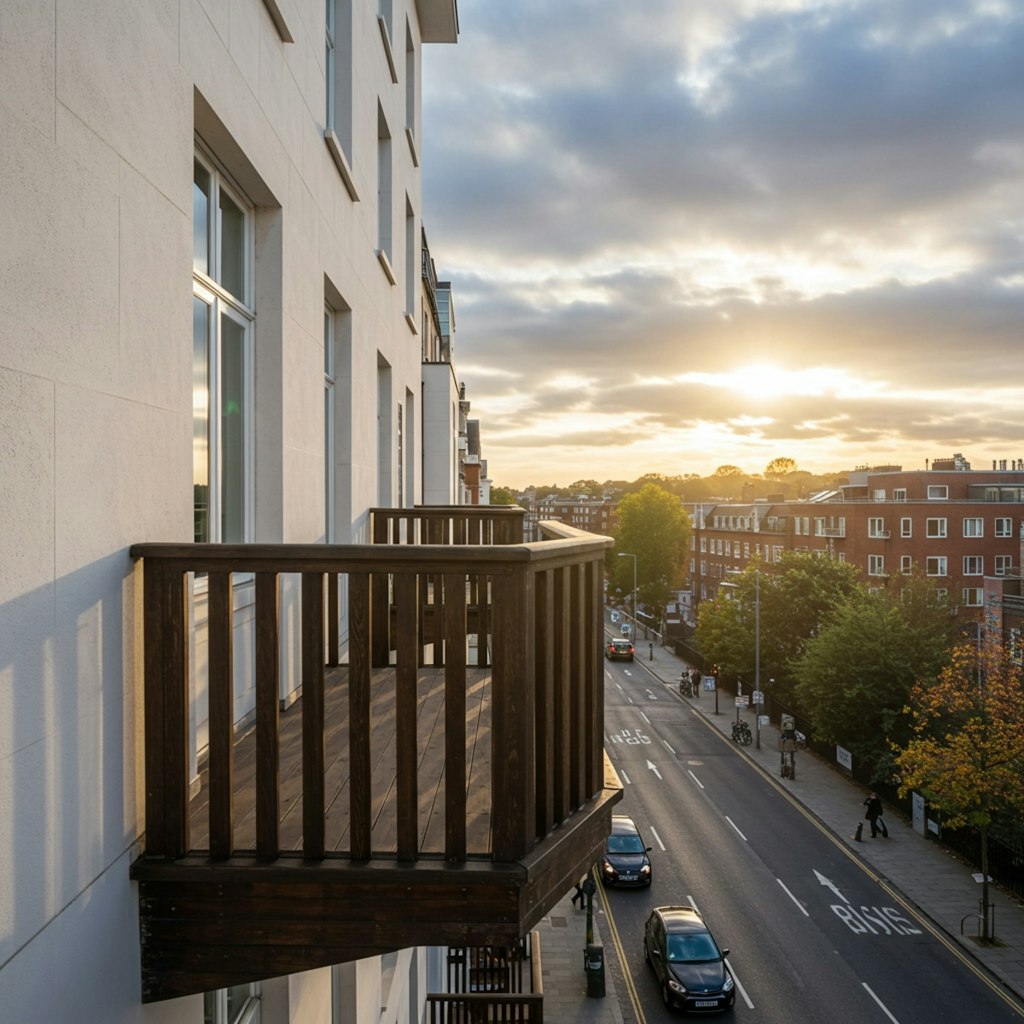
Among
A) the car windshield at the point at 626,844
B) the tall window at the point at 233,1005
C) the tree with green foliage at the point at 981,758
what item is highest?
the tall window at the point at 233,1005

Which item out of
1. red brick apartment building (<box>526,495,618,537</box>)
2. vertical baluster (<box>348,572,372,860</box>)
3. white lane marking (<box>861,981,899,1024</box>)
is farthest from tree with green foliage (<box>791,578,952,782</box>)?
red brick apartment building (<box>526,495,618,537</box>)

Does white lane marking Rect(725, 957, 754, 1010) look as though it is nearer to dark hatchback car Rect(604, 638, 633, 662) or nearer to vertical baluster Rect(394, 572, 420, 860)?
vertical baluster Rect(394, 572, 420, 860)

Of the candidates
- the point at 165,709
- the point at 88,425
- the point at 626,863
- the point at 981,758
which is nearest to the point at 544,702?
the point at 165,709

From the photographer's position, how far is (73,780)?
2666 millimetres

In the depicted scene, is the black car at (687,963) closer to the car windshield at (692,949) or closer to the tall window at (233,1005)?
the car windshield at (692,949)

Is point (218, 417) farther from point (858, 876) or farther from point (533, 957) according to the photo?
point (858, 876)

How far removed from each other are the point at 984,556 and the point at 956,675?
31921 millimetres

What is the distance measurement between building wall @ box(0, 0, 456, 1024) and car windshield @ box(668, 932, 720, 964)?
1668cm

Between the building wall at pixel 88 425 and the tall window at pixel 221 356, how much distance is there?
390mm

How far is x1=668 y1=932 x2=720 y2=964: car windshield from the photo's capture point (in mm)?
17902

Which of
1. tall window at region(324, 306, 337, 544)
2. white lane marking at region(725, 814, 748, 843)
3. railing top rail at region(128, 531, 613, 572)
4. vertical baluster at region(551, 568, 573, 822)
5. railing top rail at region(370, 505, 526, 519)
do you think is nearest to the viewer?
railing top rail at region(128, 531, 613, 572)

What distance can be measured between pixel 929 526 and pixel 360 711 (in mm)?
57107

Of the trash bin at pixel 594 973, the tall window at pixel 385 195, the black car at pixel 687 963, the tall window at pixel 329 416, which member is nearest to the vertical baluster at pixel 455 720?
the tall window at pixel 329 416

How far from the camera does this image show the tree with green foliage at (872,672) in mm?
31859
